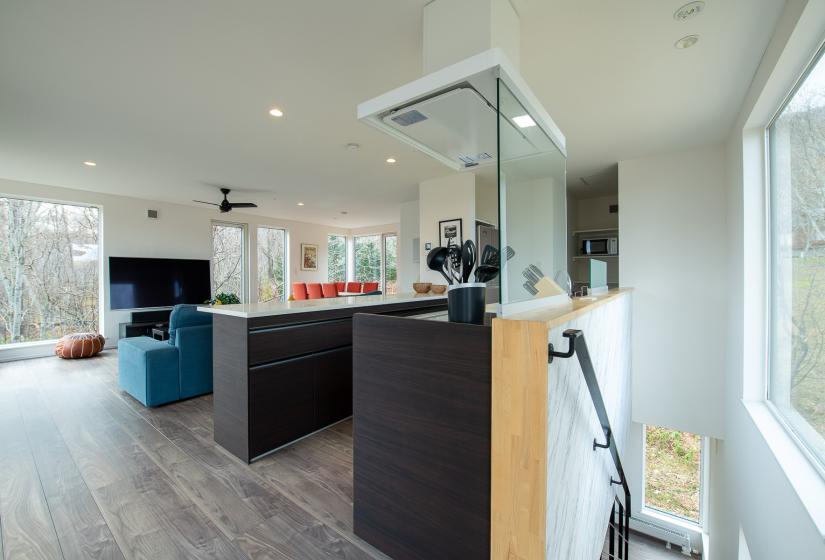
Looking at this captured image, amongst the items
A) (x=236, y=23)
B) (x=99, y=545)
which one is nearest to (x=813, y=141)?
(x=236, y=23)

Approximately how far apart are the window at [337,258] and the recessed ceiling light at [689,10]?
953 centimetres

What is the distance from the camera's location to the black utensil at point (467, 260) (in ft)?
5.06

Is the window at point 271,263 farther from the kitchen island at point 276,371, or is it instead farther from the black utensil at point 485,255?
the black utensil at point 485,255

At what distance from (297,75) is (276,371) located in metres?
2.19

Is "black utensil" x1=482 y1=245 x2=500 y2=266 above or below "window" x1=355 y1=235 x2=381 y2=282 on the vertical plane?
below

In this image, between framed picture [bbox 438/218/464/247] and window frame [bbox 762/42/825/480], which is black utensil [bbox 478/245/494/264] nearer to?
window frame [bbox 762/42/825/480]

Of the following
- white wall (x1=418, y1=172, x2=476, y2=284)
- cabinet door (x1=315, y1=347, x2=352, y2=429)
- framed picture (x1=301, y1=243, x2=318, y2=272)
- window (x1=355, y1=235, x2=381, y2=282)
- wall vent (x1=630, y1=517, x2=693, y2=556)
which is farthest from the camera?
window (x1=355, y1=235, x2=381, y2=282)

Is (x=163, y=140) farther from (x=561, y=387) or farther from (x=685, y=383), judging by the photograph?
(x=685, y=383)

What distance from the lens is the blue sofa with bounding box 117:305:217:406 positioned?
3.30 meters

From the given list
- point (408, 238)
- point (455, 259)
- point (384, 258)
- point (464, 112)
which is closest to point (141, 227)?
point (408, 238)

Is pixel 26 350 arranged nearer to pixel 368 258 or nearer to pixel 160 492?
pixel 160 492

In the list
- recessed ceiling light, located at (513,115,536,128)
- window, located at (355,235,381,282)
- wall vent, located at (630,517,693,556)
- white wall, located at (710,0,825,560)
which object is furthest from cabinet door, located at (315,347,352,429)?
window, located at (355,235,381,282)

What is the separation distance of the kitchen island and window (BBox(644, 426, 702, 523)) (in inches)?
199

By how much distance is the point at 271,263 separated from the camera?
880cm
